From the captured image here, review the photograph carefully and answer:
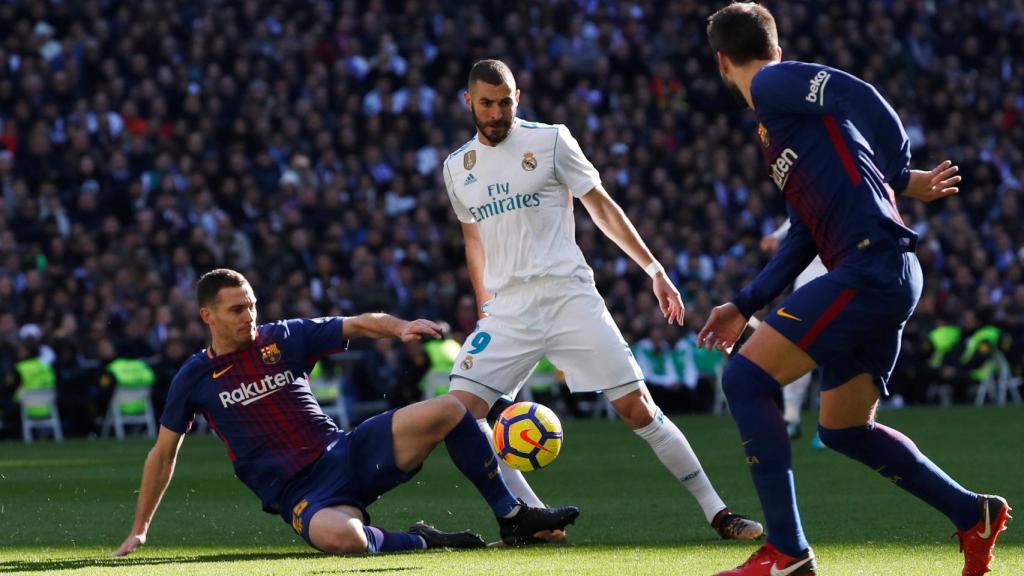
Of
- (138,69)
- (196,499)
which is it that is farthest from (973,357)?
(196,499)

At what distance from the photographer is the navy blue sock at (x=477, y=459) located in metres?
6.98

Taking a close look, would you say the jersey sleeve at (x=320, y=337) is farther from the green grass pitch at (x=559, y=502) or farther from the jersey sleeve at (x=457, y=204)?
the green grass pitch at (x=559, y=502)

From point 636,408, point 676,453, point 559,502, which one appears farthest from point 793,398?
point 636,408

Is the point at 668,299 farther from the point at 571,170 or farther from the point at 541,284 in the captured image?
the point at 571,170

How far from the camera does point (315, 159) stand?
2228 centimetres

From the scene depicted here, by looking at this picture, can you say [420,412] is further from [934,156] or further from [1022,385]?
[934,156]

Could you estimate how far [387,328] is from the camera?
703cm

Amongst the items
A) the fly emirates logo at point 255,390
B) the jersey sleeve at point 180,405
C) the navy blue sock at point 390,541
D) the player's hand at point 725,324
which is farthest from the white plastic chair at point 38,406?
the player's hand at point 725,324

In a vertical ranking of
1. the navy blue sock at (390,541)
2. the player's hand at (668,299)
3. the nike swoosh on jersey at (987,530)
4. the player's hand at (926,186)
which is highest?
the player's hand at (926,186)

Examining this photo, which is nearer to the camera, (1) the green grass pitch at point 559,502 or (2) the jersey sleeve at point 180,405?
(1) the green grass pitch at point 559,502

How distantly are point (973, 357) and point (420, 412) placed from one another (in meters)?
15.7

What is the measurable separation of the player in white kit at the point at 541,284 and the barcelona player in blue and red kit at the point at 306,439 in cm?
46

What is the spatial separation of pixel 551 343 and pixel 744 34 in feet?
7.25

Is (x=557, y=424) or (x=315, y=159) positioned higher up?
(x=315, y=159)
